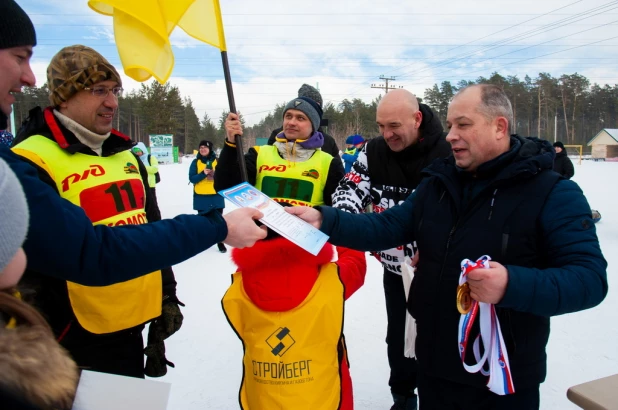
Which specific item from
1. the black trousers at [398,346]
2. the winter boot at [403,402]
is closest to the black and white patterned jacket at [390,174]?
the black trousers at [398,346]

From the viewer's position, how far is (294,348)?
1.55m

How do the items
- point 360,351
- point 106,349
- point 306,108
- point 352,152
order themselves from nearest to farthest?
point 106,349
point 306,108
point 360,351
point 352,152

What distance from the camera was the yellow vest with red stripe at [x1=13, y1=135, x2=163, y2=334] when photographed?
1705mm

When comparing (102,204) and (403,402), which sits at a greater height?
(102,204)

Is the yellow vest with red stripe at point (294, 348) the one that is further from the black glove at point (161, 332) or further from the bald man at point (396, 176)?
the bald man at point (396, 176)

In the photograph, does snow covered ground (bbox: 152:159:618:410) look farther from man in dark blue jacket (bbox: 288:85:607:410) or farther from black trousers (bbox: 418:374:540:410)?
man in dark blue jacket (bbox: 288:85:607:410)

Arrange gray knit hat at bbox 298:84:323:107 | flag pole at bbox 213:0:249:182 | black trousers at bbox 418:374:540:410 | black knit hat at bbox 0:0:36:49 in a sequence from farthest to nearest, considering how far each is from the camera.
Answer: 1. gray knit hat at bbox 298:84:323:107
2. flag pole at bbox 213:0:249:182
3. black trousers at bbox 418:374:540:410
4. black knit hat at bbox 0:0:36:49

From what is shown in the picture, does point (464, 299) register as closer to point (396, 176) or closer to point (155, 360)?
point (396, 176)

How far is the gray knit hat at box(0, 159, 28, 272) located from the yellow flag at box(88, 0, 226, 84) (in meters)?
1.32

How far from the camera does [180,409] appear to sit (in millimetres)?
2734

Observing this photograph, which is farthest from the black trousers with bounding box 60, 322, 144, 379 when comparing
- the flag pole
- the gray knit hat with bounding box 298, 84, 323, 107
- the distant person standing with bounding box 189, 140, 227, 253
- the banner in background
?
the banner in background

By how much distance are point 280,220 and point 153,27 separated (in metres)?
1.10

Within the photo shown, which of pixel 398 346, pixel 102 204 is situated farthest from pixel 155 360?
pixel 398 346

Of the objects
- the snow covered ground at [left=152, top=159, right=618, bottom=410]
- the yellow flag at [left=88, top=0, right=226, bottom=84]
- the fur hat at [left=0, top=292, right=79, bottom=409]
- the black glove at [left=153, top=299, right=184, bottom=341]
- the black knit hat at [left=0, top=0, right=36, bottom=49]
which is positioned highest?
the yellow flag at [left=88, top=0, right=226, bottom=84]
